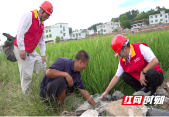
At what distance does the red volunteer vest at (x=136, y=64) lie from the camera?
1996 mm

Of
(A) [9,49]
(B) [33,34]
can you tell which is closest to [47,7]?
(B) [33,34]

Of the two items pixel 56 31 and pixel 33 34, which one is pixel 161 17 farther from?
pixel 33 34

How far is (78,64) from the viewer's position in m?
1.83

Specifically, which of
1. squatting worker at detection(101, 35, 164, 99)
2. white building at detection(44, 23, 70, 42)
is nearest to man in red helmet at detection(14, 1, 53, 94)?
squatting worker at detection(101, 35, 164, 99)

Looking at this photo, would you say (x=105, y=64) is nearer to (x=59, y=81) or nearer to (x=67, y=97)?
(x=67, y=97)

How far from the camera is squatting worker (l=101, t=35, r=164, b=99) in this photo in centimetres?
189

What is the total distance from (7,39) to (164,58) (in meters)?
3.22

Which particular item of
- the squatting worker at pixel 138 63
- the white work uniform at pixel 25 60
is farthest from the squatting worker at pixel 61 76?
the white work uniform at pixel 25 60

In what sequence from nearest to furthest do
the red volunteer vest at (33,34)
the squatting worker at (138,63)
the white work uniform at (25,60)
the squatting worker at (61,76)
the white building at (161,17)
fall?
the squatting worker at (61,76), the squatting worker at (138,63), the white work uniform at (25,60), the red volunteer vest at (33,34), the white building at (161,17)

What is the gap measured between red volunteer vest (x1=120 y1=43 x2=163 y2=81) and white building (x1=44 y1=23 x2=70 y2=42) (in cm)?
4362

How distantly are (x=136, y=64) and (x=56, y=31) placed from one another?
1907 inches

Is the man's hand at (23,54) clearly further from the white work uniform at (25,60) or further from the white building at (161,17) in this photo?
the white building at (161,17)

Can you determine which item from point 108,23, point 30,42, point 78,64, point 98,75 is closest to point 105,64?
point 98,75

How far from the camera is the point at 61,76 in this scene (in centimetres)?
177
